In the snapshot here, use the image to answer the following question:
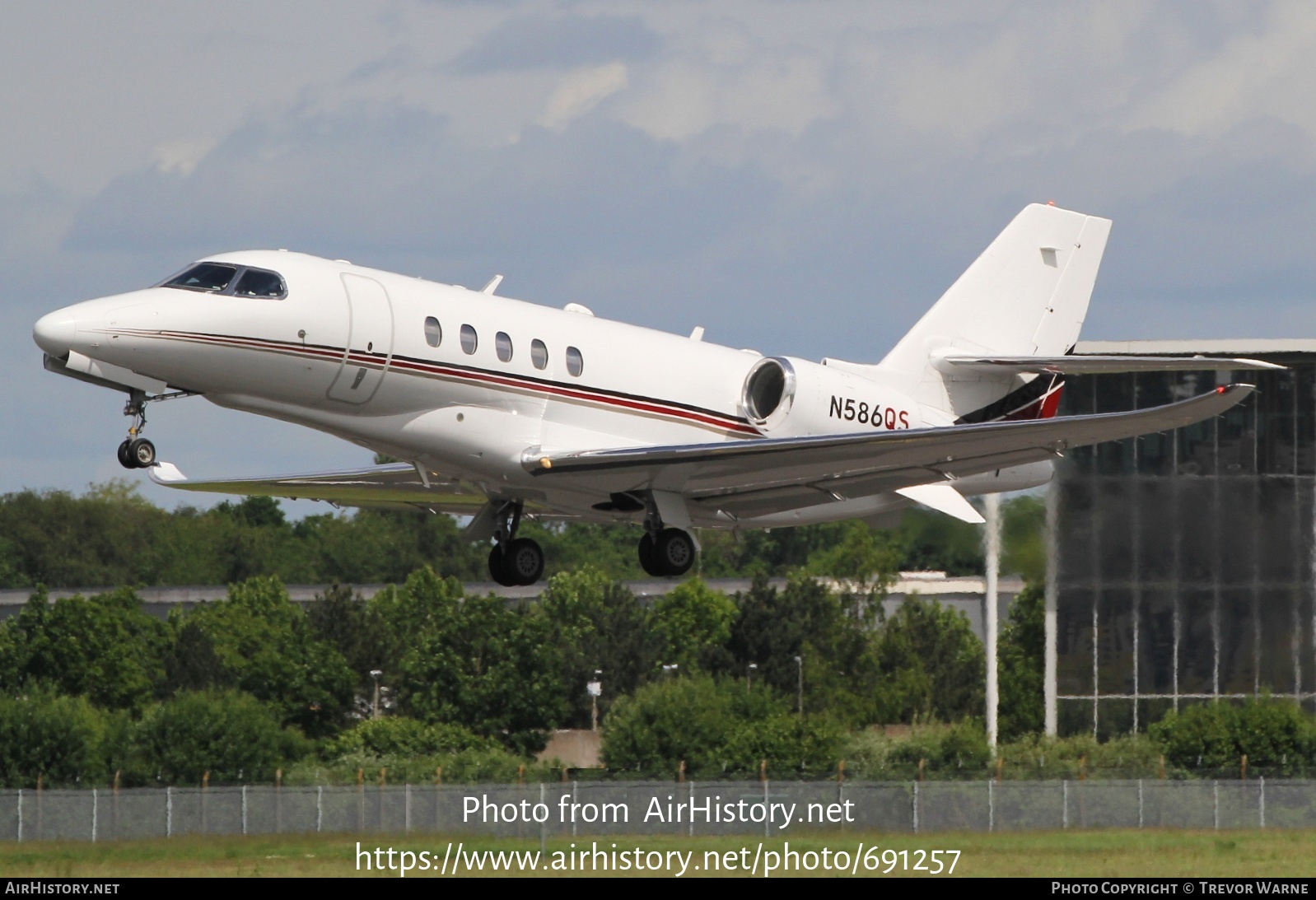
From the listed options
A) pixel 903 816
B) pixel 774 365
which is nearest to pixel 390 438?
pixel 774 365

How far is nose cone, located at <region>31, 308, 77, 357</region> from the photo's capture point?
63.9ft

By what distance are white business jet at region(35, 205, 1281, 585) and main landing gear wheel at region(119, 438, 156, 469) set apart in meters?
0.02

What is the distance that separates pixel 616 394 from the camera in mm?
22547

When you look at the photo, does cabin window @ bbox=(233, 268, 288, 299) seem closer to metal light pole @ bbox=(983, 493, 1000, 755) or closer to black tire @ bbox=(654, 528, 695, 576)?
black tire @ bbox=(654, 528, 695, 576)

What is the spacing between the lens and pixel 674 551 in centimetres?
2294

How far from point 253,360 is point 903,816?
511 inches

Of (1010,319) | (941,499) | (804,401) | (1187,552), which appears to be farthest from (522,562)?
(1187,552)

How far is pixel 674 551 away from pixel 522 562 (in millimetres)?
1835

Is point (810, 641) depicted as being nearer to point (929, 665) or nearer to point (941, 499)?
point (929, 665)

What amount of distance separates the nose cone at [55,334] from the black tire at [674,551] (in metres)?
6.70

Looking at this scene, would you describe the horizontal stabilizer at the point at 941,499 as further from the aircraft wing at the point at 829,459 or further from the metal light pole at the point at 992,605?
the metal light pole at the point at 992,605

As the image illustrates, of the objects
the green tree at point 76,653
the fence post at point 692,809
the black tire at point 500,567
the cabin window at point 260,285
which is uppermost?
the cabin window at point 260,285

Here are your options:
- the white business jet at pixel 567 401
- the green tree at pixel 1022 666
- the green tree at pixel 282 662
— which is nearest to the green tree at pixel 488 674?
the green tree at pixel 282 662

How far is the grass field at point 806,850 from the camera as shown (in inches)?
984
